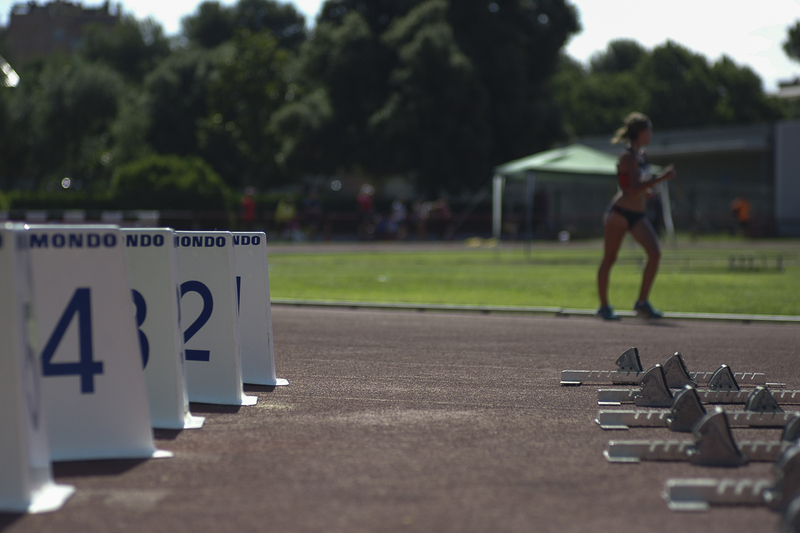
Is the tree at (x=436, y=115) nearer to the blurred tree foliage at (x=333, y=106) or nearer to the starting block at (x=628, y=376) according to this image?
the blurred tree foliage at (x=333, y=106)

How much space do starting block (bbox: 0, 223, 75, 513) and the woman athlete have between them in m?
6.87

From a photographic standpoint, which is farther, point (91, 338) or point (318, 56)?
point (318, 56)

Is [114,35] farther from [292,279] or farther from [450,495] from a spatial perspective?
[450,495]

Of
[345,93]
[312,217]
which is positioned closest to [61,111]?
[345,93]

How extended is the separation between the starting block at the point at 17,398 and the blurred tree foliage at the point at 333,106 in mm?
30974

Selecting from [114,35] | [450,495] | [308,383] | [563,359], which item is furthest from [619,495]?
[114,35]

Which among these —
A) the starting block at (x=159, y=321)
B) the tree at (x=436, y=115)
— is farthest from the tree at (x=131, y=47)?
the starting block at (x=159, y=321)

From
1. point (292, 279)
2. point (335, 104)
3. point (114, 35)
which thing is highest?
point (114, 35)

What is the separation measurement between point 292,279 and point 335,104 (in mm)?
28716

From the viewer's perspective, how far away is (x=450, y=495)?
3264 millimetres

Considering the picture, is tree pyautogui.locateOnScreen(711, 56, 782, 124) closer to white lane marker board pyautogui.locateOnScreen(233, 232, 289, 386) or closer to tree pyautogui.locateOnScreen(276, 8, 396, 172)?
tree pyautogui.locateOnScreen(276, 8, 396, 172)

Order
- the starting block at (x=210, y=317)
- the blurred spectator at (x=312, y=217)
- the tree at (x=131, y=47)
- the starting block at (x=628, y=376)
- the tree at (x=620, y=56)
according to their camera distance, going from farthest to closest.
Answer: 1. the tree at (x=620, y=56)
2. the tree at (x=131, y=47)
3. the blurred spectator at (x=312, y=217)
4. the starting block at (x=628, y=376)
5. the starting block at (x=210, y=317)

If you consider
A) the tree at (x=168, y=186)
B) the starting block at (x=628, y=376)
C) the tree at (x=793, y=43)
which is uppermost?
the tree at (x=793, y=43)

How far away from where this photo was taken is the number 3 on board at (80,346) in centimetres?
378
